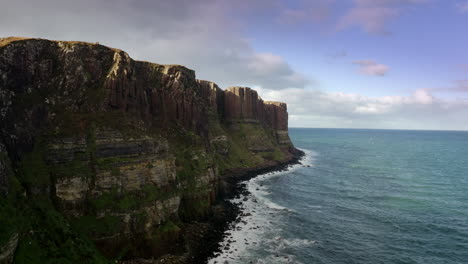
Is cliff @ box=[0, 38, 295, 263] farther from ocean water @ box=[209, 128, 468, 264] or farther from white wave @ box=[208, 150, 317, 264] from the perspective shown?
ocean water @ box=[209, 128, 468, 264]

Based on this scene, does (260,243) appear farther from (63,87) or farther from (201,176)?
(63,87)

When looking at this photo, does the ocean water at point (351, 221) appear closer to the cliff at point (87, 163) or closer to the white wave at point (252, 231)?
the white wave at point (252, 231)

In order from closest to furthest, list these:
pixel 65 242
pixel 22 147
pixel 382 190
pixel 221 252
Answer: pixel 65 242 < pixel 22 147 < pixel 221 252 < pixel 382 190

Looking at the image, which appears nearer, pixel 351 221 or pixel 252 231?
pixel 252 231

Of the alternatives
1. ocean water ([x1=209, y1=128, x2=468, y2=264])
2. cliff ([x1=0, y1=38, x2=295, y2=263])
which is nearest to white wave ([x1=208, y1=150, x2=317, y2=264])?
ocean water ([x1=209, y1=128, x2=468, y2=264])

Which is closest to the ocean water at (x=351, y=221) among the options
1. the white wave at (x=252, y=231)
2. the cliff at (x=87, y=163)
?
the white wave at (x=252, y=231)

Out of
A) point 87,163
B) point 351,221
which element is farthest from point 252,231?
point 87,163

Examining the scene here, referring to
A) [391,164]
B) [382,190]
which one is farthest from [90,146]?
[391,164]

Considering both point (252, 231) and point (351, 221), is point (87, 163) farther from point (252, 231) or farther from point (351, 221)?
point (351, 221)
